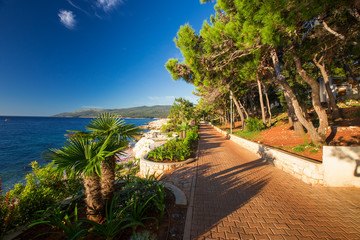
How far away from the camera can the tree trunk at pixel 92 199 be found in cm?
261

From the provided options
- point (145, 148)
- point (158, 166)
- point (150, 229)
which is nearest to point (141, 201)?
point (150, 229)

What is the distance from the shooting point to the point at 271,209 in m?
3.34

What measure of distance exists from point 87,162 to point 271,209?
438 cm

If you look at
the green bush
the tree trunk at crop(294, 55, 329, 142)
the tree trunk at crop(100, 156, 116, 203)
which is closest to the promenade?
the green bush

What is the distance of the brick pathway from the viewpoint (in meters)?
2.68

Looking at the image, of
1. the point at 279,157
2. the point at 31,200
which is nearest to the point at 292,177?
the point at 279,157

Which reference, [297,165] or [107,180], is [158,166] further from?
[297,165]

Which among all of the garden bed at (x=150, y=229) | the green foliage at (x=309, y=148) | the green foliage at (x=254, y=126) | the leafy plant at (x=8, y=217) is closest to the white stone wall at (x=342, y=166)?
the green foliage at (x=309, y=148)

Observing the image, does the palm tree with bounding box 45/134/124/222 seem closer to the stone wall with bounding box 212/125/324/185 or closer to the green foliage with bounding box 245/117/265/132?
the stone wall with bounding box 212/125/324/185

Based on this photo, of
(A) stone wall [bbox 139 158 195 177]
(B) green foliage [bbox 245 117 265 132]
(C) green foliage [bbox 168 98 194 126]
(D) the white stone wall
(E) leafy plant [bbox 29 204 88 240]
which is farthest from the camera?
(C) green foliage [bbox 168 98 194 126]

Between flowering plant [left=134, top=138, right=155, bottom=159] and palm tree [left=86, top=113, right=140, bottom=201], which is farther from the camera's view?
flowering plant [left=134, top=138, right=155, bottom=159]

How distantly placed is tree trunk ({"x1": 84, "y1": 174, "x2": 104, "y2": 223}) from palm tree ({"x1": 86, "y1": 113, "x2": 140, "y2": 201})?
0.16 m

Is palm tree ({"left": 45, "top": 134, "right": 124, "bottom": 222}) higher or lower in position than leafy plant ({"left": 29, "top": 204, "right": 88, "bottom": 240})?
higher

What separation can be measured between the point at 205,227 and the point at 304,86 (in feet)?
72.9
